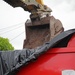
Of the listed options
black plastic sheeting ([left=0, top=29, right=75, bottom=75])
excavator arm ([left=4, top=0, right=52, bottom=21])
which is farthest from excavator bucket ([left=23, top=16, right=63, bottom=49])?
black plastic sheeting ([left=0, top=29, right=75, bottom=75])

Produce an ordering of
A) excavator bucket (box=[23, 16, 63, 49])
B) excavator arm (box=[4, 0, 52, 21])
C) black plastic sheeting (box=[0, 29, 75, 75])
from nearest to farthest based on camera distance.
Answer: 1. black plastic sheeting (box=[0, 29, 75, 75])
2. excavator bucket (box=[23, 16, 63, 49])
3. excavator arm (box=[4, 0, 52, 21])

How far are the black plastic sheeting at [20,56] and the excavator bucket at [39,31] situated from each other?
3387 millimetres

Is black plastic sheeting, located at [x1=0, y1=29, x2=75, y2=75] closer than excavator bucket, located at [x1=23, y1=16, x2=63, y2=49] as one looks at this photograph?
Yes

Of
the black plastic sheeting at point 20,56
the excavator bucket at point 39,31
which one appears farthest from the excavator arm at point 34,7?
the black plastic sheeting at point 20,56

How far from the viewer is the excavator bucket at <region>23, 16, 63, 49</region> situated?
6973 mm

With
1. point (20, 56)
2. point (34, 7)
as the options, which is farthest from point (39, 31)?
point (20, 56)

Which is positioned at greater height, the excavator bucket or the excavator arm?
the excavator arm

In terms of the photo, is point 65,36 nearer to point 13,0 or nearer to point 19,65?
point 19,65

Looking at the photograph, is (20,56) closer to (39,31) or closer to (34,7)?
(39,31)

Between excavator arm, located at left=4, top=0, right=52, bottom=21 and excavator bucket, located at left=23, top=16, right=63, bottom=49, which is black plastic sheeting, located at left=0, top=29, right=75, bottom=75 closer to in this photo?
excavator bucket, located at left=23, top=16, right=63, bottom=49

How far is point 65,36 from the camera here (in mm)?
3359

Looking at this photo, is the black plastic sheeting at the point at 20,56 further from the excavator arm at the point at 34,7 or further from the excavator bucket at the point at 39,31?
the excavator arm at the point at 34,7

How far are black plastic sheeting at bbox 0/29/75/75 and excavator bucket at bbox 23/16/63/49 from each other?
11.1ft

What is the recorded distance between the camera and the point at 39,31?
764 cm
